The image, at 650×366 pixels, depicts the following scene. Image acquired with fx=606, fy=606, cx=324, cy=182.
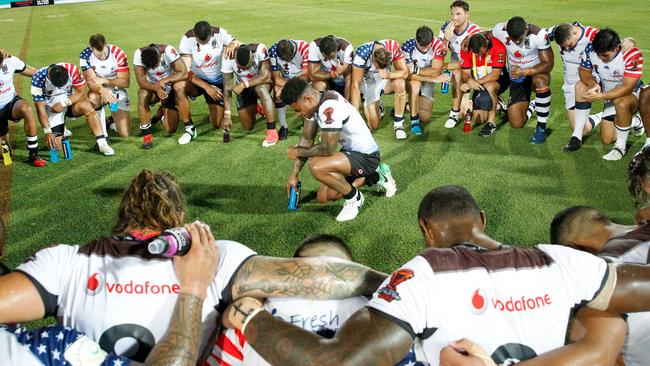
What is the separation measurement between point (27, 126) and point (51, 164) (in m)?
0.72

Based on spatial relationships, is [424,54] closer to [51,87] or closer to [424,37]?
[424,37]

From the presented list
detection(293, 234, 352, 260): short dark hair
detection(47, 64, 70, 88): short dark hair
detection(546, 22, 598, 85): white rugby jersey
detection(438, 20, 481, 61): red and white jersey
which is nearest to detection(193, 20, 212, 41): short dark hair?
detection(47, 64, 70, 88): short dark hair

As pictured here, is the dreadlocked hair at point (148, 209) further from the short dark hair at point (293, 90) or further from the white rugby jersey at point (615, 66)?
the white rugby jersey at point (615, 66)

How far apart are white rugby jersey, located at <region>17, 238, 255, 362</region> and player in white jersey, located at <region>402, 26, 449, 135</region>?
25.7 feet

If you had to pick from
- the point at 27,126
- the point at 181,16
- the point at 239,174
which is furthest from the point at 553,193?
the point at 181,16

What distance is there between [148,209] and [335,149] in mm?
3849

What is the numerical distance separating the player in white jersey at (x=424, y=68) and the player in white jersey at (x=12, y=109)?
6.13 metres

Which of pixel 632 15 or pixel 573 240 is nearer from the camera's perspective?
pixel 573 240

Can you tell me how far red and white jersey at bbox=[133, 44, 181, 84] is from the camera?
10.5 metres

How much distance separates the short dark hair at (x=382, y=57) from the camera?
1001cm

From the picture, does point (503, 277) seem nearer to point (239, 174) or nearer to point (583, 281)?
point (583, 281)

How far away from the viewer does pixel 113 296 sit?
3.10m

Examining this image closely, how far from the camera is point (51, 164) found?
9.38m

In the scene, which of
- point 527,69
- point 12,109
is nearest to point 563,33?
point 527,69
